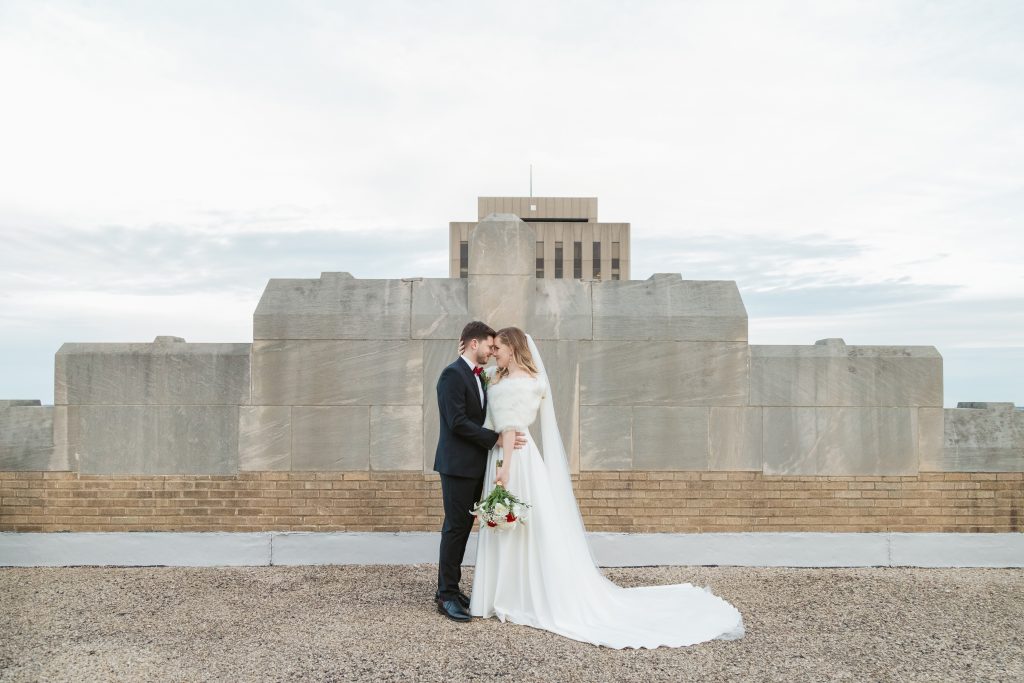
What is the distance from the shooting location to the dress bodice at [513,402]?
5.44 metres

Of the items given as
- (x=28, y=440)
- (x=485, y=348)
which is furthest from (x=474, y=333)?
(x=28, y=440)

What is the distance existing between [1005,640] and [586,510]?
11.0 ft

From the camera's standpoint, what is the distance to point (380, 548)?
719 centimetres

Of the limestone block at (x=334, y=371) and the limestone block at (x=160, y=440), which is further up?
the limestone block at (x=334, y=371)

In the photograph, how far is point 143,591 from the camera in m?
6.44

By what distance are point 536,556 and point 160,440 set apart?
3.97 metres

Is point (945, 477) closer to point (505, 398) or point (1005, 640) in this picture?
point (1005, 640)

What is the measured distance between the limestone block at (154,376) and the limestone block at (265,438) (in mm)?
213

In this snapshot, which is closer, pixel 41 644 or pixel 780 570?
pixel 41 644

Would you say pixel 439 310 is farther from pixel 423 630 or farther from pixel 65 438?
pixel 65 438

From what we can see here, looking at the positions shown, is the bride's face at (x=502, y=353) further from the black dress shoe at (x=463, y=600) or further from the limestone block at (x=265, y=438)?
the limestone block at (x=265, y=438)

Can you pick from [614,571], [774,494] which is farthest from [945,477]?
[614,571]

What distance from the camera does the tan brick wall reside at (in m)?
7.23

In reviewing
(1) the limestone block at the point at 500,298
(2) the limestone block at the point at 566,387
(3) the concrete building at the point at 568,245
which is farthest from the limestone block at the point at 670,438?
(3) the concrete building at the point at 568,245
